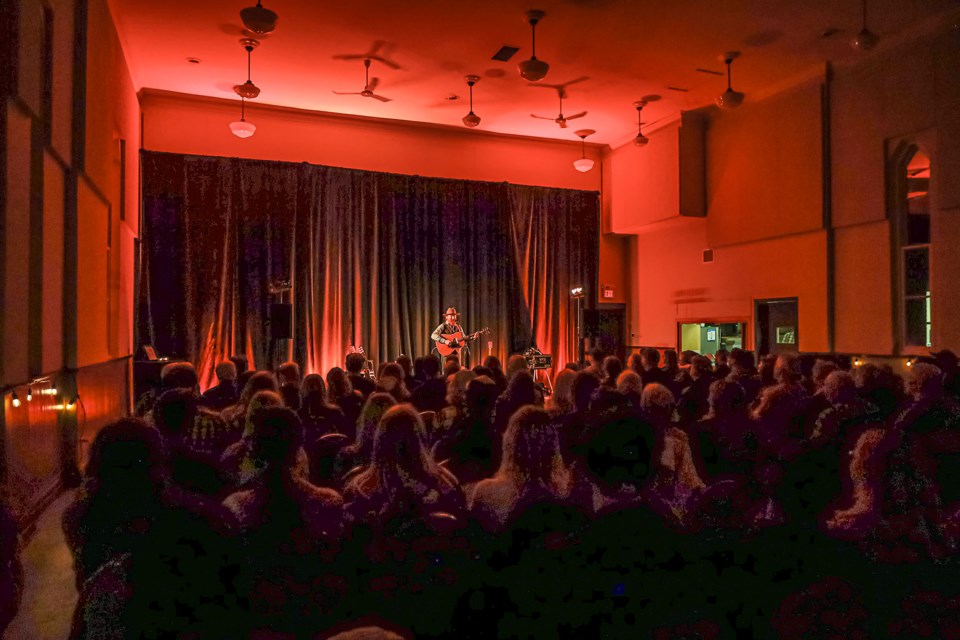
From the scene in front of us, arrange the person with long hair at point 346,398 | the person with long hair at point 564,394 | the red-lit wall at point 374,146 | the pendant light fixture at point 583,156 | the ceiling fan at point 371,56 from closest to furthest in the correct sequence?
the person with long hair at point 346,398, the person with long hair at point 564,394, the ceiling fan at point 371,56, the red-lit wall at point 374,146, the pendant light fixture at point 583,156

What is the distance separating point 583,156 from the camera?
13.7 m

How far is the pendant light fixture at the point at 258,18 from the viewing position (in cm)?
640

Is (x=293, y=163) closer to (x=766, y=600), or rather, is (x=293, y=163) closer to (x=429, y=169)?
(x=429, y=169)

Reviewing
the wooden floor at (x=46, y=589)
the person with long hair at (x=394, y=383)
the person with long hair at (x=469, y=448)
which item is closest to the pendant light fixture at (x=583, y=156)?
the person with long hair at (x=394, y=383)

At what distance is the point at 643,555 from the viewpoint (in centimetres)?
251

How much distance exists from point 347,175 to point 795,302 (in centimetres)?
792

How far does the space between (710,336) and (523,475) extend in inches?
385

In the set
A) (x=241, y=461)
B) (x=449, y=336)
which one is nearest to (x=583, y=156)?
(x=449, y=336)

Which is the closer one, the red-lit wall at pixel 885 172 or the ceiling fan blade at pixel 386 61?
the red-lit wall at pixel 885 172

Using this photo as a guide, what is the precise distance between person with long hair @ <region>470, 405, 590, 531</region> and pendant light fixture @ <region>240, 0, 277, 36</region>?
563cm

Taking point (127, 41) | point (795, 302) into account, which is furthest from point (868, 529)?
point (127, 41)

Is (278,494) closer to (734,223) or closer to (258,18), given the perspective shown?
(258,18)

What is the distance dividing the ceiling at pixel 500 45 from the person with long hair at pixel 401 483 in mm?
6263

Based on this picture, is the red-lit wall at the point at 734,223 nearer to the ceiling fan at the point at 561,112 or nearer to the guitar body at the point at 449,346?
the ceiling fan at the point at 561,112
